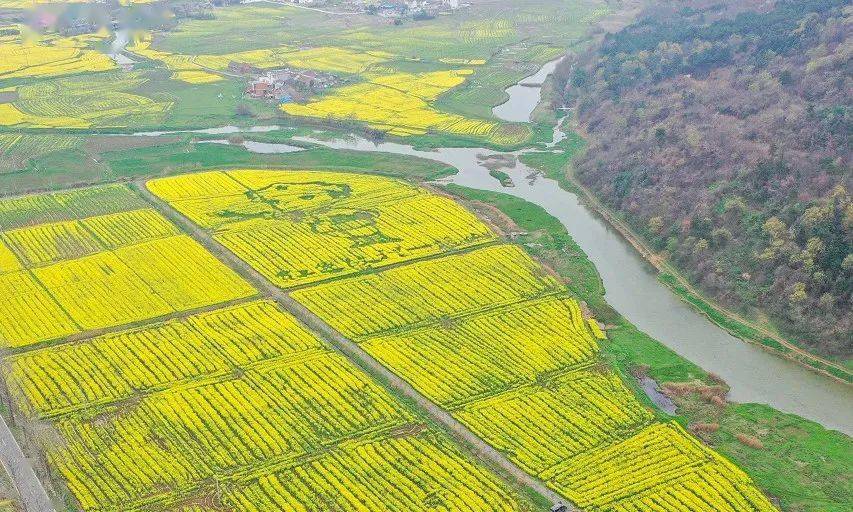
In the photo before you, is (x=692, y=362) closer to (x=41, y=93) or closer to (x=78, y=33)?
(x=41, y=93)

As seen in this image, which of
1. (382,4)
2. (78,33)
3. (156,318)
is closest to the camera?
(156,318)

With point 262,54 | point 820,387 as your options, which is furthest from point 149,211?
point 262,54

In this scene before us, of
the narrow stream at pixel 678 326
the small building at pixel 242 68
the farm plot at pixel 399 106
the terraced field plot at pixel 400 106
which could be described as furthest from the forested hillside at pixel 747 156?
the small building at pixel 242 68

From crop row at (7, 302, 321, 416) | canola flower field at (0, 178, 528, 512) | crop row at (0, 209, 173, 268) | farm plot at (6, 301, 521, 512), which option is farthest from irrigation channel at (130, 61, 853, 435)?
crop row at (7, 302, 321, 416)

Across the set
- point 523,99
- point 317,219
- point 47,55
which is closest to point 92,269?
point 317,219

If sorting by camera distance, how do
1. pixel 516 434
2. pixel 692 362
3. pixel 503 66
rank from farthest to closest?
1. pixel 503 66
2. pixel 692 362
3. pixel 516 434

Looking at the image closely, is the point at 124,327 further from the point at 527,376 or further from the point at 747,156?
the point at 747,156

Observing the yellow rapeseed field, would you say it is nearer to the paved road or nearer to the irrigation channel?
the paved road
